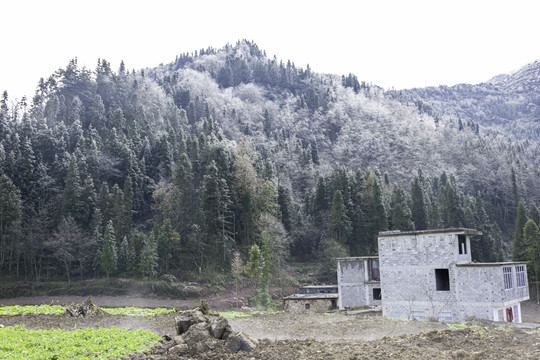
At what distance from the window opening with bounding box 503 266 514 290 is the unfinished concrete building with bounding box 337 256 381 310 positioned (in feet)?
35.0

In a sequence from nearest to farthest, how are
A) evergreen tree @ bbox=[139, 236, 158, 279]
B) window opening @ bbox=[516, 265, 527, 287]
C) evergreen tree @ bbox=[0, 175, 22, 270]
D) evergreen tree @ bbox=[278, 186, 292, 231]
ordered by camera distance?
1. window opening @ bbox=[516, 265, 527, 287]
2. evergreen tree @ bbox=[139, 236, 158, 279]
3. evergreen tree @ bbox=[0, 175, 22, 270]
4. evergreen tree @ bbox=[278, 186, 292, 231]

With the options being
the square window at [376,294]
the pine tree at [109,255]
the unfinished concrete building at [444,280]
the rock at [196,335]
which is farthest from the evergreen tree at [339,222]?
the rock at [196,335]

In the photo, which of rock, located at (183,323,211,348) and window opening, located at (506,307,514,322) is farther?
window opening, located at (506,307,514,322)

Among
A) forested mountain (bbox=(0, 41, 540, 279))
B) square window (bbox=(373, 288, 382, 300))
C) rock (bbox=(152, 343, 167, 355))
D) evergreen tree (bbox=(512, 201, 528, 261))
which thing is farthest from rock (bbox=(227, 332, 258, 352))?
evergreen tree (bbox=(512, 201, 528, 261))

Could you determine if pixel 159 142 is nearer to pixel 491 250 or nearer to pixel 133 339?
pixel 491 250

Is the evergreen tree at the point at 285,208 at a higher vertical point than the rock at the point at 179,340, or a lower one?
higher

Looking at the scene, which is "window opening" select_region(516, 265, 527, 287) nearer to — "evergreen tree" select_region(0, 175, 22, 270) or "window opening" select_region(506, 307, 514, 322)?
"window opening" select_region(506, 307, 514, 322)

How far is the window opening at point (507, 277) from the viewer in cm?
2341

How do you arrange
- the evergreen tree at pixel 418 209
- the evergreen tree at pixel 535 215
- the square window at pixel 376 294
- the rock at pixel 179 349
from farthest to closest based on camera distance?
the evergreen tree at pixel 418 209
the evergreen tree at pixel 535 215
the square window at pixel 376 294
the rock at pixel 179 349

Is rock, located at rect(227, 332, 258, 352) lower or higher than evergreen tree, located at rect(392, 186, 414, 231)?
lower

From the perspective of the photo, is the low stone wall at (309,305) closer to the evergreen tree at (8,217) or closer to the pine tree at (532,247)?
the pine tree at (532,247)

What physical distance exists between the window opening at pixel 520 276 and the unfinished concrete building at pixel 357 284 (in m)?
10.00

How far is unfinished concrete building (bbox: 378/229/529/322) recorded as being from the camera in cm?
2320

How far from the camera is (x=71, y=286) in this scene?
4284cm
